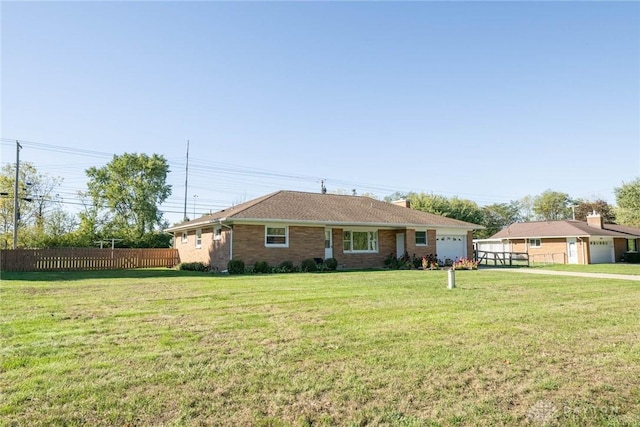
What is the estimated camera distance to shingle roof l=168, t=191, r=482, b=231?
21.3m

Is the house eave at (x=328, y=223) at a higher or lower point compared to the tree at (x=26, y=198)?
lower

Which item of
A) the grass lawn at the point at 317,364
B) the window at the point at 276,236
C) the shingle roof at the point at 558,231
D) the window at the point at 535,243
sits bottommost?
the grass lawn at the point at 317,364

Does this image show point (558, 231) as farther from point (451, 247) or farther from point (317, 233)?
point (317, 233)

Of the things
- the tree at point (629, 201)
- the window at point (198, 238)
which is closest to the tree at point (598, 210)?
the tree at point (629, 201)

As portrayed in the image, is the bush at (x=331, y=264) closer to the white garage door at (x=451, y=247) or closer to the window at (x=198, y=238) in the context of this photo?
the window at (x=198, y=238)

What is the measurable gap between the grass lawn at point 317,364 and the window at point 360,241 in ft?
49.0

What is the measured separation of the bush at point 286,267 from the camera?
66.6 ft

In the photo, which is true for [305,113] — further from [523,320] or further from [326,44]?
[523,320]

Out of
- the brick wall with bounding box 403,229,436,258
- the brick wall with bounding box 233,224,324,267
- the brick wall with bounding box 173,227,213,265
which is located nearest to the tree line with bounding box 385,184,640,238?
the brick wall with bounding box 403,229,436,258

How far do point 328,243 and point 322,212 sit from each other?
198cm

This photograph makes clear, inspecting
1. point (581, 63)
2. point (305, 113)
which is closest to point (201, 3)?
point (305, 113)

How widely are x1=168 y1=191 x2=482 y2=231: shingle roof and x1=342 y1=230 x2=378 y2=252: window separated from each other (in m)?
1.06

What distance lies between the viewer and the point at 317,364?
191 inches

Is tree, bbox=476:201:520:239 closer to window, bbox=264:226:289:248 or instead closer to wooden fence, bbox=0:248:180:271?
window, bbox=264:226:289:248
